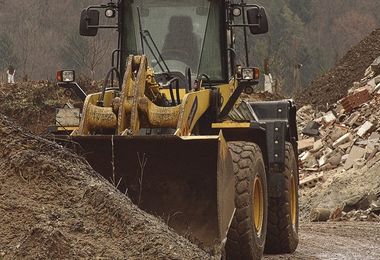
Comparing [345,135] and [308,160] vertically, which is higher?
[345,135]

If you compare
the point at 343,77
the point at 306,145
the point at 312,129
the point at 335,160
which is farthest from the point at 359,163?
the point at 343,77

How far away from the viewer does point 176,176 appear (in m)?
9.58

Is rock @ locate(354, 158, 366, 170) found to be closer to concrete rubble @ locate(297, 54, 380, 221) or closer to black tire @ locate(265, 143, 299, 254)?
concrete rubble @ locate(297, 54, 380, 221)

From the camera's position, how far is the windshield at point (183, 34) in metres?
11.4

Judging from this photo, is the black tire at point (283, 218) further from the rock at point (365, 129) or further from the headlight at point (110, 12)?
the rock at point (365, 129)

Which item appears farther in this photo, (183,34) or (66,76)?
(183,34)

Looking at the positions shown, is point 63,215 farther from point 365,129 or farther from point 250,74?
point 365,129

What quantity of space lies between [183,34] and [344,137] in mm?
13803

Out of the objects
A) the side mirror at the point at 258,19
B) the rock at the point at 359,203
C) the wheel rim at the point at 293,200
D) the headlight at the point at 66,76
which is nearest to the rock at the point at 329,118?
the rock at the point at 359,203

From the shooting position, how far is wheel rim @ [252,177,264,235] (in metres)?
10.6

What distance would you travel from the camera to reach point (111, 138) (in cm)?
950

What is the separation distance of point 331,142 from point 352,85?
221 inches

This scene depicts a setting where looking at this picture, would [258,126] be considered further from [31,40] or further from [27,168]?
[31,40]

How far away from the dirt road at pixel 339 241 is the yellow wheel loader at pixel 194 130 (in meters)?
0.40
